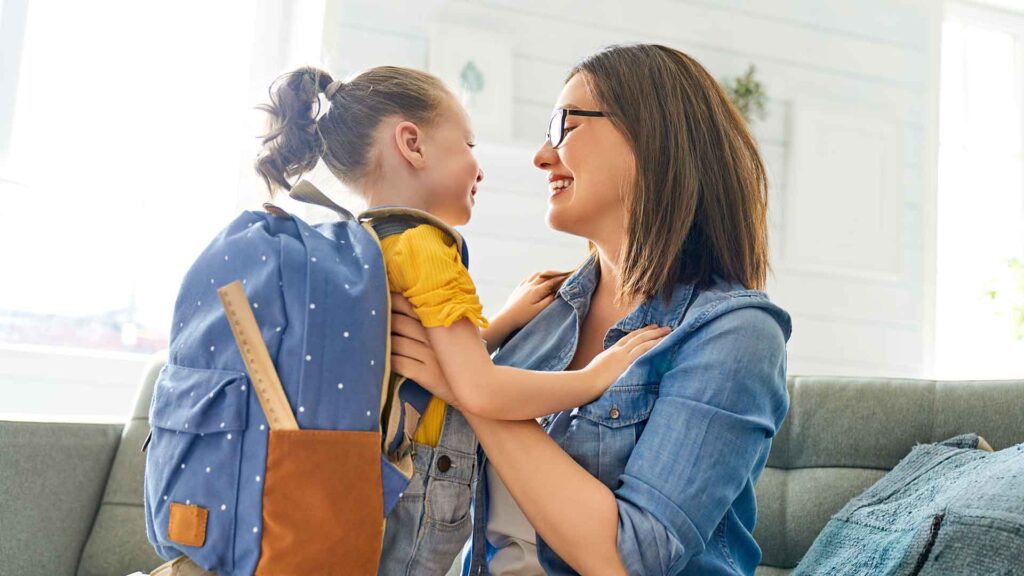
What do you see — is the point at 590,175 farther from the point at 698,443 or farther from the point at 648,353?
the point at 698,443

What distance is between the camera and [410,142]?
146 cm

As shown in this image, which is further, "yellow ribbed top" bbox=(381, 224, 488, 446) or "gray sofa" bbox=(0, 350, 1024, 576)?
"gray sofa" bbox=(0, 350, 1024, 576)

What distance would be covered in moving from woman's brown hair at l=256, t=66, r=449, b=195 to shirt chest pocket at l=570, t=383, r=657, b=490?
51 centimetres

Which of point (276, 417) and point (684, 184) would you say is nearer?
point (276, 417)

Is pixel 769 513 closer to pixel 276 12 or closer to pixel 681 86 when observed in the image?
pixel 681 86

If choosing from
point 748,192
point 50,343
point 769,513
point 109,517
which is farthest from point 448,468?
point 50,343

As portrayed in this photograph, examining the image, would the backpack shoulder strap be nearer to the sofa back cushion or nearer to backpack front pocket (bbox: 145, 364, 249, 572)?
backpack front pocket (bbox: 145, 364, 249, 572)

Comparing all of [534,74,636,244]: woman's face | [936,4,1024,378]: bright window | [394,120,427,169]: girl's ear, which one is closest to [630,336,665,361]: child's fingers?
[534,74,636,244]: woman's face

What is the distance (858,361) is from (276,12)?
8.69 ft

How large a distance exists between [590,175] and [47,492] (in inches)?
52.7

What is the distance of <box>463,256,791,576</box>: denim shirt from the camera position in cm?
122

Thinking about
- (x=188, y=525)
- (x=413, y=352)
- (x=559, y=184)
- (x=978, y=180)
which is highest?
(x=978, y=180)

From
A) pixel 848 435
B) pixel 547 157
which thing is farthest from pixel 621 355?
pixel 848 435

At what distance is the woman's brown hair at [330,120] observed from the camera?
1.47 metres
